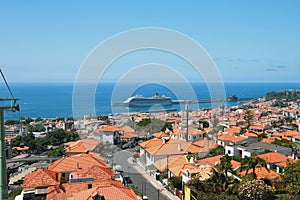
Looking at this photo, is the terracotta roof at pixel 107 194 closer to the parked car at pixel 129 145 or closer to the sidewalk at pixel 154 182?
the sidewalk at pixel 154 182

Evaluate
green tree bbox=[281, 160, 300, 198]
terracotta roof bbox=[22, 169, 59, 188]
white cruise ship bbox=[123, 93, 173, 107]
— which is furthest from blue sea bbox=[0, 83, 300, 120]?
green tree bbox=[281, 160, 300, 198]

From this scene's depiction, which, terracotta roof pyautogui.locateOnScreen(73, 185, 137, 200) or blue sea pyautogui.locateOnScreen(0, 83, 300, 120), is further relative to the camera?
blue sea pyautogui.locateOnScreen(0, 83, 300, 120)

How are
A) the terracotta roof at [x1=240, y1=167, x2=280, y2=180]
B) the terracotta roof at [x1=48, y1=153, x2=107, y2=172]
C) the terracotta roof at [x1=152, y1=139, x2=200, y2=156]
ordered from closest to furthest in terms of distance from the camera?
the terracotta roof at [x1=240, y1=167, x2=280, y2=180], the terracotta roof at [x1=48, y1=153, x2=107, y2=172], the terracotta roof at [x1=152, y1=139, x2=200, y2=156]

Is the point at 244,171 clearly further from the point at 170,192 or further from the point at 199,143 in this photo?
the point at 199,143

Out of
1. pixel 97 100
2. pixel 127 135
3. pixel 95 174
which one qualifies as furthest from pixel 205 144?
pixel 97 100

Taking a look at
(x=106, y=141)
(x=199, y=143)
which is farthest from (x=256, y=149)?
(x=106, y=141)

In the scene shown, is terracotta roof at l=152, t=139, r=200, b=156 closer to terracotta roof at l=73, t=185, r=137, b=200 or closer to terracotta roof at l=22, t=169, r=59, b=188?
terracotta roof at l=22, t=169, r=59, b=188

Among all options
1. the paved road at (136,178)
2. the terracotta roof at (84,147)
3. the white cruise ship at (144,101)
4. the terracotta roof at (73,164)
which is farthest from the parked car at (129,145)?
the white cruise ship at (144,101)

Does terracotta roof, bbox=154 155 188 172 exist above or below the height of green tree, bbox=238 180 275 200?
below

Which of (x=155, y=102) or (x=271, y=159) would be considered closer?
(x=271, y=159)
